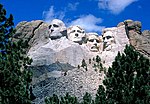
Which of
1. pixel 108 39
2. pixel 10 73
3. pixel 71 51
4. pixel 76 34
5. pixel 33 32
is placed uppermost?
pixel 33 32

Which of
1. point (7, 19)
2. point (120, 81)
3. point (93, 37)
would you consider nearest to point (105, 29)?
point (93, 37)

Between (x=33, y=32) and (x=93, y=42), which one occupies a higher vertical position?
(x=33, y=32)

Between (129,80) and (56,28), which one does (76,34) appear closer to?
(56,28)

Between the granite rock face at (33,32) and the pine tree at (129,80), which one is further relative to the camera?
the granite rock face at (33,32)

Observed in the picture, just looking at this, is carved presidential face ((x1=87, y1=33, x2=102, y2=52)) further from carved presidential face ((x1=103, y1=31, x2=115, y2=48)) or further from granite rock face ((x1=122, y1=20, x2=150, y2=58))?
granite rock face ((x1=122, y1=20, x2=150, y2=58))

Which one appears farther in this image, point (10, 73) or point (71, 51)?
point (71, 51)

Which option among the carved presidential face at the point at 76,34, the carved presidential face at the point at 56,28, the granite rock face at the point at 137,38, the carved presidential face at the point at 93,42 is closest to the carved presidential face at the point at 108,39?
the carved presidential face at the point at 93,42

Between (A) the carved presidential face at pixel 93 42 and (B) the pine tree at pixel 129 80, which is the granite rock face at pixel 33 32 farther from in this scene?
(B) the pine tree at pixel 129 80

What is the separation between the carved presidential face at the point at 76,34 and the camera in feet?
151

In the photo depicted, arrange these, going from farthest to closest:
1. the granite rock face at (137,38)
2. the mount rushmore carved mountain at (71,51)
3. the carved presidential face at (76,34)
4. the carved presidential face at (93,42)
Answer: the granite rock face at (137,38)
the carved presidential face at (93,42)
the carved presidential face at (76,34)
the mount rushmore carved mountain at (71,51)

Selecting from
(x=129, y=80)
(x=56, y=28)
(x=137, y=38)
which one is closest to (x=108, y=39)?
(x=137, y=38)

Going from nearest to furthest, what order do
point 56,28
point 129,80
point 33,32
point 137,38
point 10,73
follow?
point 10,73, point 129,80, point 56,28, point 137,38, point 33,32

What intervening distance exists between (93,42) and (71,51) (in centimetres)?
381

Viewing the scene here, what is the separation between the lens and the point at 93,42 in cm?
4653
